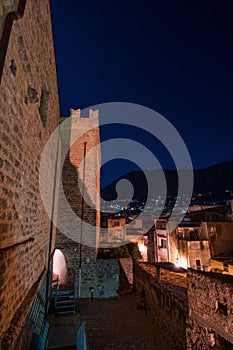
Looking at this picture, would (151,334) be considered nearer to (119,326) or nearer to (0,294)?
(119,326)

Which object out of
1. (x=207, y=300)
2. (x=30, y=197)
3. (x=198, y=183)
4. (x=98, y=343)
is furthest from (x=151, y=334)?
(x=198, y=183)

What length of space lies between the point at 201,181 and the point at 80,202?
102 metres

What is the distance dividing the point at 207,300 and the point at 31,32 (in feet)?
18.7

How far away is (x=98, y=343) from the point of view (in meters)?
6.70

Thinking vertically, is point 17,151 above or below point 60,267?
above

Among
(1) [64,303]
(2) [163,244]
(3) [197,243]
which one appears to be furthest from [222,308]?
(2) [163,244]

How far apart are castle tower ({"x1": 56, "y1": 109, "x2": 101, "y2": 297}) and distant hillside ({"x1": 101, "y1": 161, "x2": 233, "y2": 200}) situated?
85017 mm

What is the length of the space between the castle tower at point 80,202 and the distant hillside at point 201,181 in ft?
279

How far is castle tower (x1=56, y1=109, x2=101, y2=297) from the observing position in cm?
1112

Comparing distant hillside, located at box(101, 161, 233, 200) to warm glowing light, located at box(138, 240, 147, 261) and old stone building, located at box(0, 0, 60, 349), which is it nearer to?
warm glowing light, located at box(138, 240, 147, 261)

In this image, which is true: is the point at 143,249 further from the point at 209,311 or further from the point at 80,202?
the point at 209,311

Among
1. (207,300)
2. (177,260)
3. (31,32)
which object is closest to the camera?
(31,32)

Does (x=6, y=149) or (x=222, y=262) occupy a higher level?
(x=6, y=149)

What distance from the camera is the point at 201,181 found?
102375 mm
